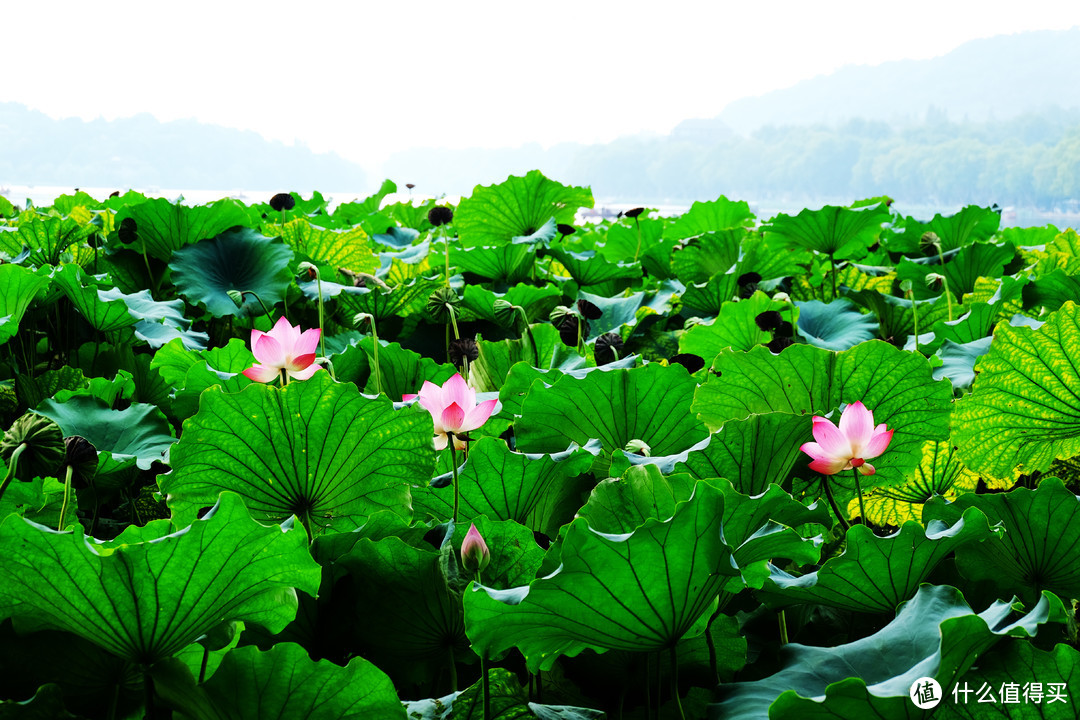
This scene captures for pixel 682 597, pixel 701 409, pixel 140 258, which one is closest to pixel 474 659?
pixel 682 597

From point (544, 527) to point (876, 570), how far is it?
13.3 inches

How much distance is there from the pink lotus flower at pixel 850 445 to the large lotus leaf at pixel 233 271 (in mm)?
1210

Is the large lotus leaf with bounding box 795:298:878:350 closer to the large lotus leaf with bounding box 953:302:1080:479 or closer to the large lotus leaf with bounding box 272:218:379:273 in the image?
the large lotus leaf with bounding box 953:302:1080:479

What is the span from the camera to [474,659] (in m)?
0.64

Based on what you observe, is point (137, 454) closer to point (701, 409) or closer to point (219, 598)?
point (219, 598)

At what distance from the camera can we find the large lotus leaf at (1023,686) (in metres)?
0.48

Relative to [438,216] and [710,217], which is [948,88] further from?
[438,216]

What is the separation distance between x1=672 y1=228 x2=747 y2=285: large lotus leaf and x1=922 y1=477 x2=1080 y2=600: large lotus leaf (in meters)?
1.34

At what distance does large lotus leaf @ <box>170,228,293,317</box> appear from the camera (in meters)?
1.56

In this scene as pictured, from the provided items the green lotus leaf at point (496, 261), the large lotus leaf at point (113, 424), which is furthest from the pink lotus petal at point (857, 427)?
the green lotus leaf at point (496, 261)

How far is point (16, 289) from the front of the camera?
112cm

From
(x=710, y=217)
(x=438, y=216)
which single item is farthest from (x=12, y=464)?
(x=710, y=217)

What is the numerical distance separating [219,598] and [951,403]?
0.84 meters

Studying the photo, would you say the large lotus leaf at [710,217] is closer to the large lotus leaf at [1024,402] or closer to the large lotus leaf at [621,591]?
the large lotus leaf at [1024,402]
